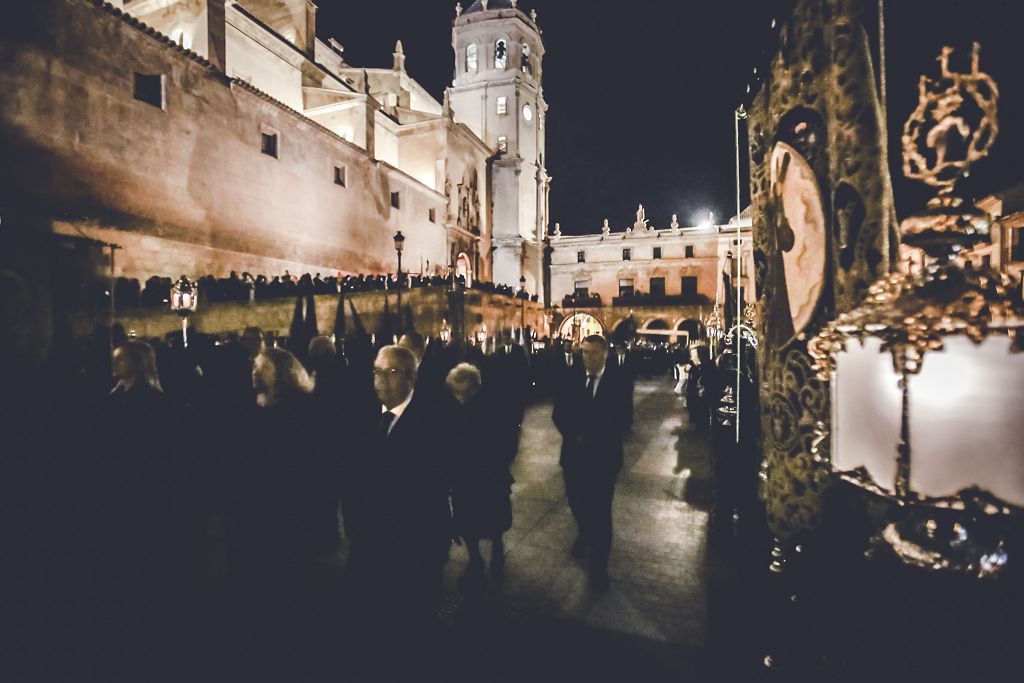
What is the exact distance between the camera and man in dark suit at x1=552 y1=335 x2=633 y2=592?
14.8 ft

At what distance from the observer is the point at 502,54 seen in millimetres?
45438

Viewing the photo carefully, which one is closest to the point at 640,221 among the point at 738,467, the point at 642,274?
the point at 642,274

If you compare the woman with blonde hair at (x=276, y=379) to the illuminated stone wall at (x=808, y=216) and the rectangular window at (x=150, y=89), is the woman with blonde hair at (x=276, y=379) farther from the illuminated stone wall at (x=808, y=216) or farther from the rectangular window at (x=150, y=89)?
the rectangular window at (x=150, y=89)

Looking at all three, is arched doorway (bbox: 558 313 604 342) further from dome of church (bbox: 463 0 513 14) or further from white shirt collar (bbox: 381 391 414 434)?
white shirt collar (bbox: 381 391 414 434)

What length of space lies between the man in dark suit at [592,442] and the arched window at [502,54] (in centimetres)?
4785

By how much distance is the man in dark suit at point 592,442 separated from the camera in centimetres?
452

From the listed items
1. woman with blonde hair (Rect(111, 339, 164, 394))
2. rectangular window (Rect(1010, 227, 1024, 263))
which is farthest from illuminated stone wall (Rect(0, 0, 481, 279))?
rectangular window (Rect(1010, 227, 1024, 263))

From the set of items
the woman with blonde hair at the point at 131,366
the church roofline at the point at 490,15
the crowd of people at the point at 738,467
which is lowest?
the crowd of people at the point at 738,467

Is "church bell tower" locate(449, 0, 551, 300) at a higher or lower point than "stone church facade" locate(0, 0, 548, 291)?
higher

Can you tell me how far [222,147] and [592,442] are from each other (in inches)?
863

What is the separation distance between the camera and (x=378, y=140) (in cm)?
3328

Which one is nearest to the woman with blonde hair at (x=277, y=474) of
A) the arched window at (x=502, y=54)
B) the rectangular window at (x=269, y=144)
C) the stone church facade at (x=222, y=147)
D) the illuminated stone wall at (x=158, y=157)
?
the stone church facade at (x=222, y=147)

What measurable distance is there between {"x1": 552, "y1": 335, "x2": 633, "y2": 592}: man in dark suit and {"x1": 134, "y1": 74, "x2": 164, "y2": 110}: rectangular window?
20424 millimetres

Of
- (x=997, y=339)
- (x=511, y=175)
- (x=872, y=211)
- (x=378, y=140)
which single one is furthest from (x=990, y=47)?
(x=511, y=175)
